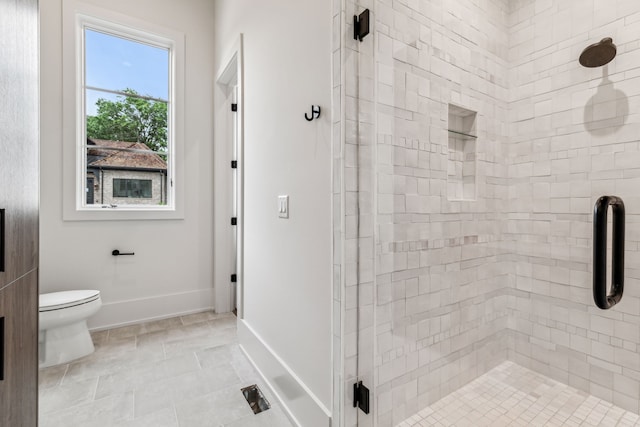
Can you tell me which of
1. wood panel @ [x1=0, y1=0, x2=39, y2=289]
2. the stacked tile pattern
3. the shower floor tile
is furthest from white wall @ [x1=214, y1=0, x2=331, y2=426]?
wood panel @ [x1=0, y1=0, x2=39, y2=289]

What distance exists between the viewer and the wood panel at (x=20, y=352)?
0.60m

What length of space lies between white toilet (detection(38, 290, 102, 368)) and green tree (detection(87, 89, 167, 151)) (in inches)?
52.9

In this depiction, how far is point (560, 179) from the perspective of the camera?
1722mm

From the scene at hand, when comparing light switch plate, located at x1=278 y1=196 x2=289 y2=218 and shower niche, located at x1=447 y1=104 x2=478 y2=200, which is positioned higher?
shower niche, located at x1=447 y1=104 x2=478 y2=200

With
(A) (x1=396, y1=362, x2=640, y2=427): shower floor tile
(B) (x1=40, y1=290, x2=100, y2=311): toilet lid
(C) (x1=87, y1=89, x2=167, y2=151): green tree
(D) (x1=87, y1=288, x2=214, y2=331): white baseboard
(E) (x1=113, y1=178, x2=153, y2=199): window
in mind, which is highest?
(C) (x1=87, y1=89, x2=167, y2=151): green tree

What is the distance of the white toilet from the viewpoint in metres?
1.96

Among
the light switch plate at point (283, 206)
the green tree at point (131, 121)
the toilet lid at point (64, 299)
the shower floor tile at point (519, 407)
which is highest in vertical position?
the green tree at point (131, 121)

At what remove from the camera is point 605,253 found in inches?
53.1

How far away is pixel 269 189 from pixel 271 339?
85 cm

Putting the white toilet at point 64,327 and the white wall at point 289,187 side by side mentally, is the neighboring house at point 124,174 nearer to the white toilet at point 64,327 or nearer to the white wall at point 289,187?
the white toilet at point 64,327

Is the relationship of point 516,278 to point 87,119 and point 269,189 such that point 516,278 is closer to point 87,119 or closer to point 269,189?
point 269,189

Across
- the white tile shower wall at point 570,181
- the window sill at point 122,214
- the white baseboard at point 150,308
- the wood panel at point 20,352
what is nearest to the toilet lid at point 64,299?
the white baseboard at point 150,308

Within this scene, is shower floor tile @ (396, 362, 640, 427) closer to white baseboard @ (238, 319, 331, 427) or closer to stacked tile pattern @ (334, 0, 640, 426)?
stacked tile pattern @ (334, 0, 640, 426)

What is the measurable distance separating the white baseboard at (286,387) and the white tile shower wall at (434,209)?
270 millimetres
